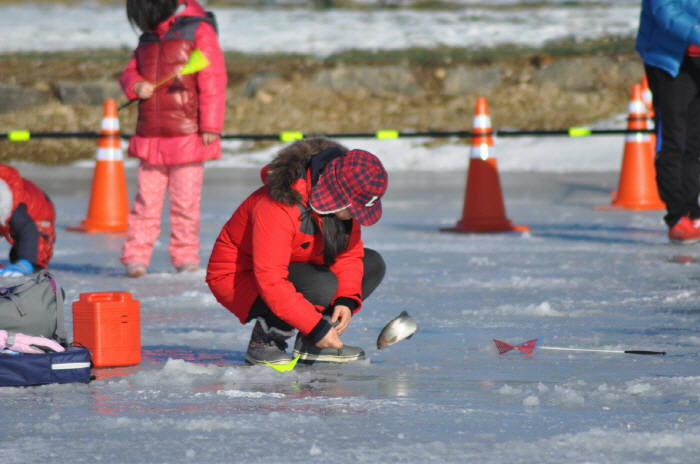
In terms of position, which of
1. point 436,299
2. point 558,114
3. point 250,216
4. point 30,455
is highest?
point 250,216

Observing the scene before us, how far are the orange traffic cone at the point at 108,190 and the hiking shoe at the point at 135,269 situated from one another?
9.37ft

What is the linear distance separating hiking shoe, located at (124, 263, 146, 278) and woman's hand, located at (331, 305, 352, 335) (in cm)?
281

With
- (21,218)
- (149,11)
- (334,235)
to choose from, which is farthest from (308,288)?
(149,11)

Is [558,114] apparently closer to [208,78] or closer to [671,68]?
[671,68]

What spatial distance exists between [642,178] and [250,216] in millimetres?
7387

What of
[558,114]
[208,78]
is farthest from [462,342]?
[558,114]

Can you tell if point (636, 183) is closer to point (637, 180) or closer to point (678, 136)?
point (637, 180)

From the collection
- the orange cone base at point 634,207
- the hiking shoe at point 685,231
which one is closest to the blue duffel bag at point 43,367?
the hiking shoe at point 685,231

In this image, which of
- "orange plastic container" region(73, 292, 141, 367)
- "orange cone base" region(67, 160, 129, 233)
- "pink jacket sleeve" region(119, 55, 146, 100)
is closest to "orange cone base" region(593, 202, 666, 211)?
"orange cone base" region(67, 160, 129, 233)

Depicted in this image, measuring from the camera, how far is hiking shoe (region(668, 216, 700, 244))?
8.02 meters

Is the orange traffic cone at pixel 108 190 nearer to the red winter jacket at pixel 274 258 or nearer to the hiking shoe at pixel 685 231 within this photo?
the hiking shoe at pixel 685 231

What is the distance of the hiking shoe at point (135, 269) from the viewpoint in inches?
278

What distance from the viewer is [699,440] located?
3230 millimetres

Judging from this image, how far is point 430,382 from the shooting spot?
411 centimetres
